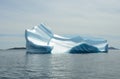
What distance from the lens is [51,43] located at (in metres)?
73.3

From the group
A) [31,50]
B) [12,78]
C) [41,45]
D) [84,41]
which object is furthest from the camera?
[84,41]

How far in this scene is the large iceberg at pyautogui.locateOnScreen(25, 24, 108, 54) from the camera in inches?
2697

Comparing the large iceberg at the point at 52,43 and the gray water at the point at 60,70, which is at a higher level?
the large iceberg at the point at 52,43

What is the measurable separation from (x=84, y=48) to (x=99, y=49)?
5.63 metres

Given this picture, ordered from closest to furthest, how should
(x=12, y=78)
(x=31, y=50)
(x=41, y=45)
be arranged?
1. (x=12, y=78)
2. (x=41, y=45)
3. (x=31, y=50)

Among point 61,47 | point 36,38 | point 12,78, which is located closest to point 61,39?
point 61,47

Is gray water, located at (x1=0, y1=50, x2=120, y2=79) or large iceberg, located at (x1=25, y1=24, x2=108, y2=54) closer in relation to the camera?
gray water, located at (x1=0, y1=50, x2=120, y2=79)

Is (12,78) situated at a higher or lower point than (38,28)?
lower

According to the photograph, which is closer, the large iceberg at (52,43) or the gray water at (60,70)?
the gray water at (60,70)

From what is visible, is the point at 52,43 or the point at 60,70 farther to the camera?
the point at 52,43

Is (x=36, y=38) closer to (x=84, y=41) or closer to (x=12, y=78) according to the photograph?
(x=84, y=41)

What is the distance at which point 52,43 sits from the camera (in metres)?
73.3

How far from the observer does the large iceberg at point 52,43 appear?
6850 cm

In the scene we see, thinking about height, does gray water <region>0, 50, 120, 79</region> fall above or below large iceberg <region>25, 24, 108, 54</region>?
below
